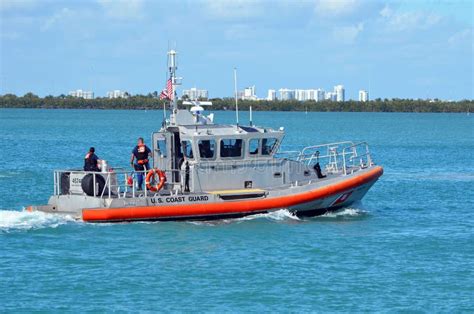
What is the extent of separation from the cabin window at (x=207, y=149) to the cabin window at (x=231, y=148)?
0.25m

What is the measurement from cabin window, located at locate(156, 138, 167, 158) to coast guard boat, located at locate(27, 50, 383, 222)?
0.03 metres

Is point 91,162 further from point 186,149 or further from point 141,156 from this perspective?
point 186,149

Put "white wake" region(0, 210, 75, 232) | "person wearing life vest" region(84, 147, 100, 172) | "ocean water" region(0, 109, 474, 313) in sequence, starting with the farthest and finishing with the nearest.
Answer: "person wearing life vest" region(84, 147, 100, 172), "white wake" region(0, 210, 75, 232), "ocean water" region(0, 109, 474, 313)

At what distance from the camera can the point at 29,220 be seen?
85.5 feet

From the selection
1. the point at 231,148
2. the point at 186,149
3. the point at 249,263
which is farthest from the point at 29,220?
the point at 249,263

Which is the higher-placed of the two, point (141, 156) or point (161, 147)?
point (161, 147)

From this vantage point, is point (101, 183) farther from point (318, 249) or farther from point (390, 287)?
point (390, 287)

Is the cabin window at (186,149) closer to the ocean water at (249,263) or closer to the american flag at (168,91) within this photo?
the american flag at (168,91)

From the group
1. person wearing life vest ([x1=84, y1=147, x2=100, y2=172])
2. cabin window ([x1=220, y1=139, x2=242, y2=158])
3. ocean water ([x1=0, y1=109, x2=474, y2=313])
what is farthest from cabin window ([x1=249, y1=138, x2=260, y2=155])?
person wearing life vest ([x1=84, y1=147, x2=100, y2=172])

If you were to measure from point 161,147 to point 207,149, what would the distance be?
4.77ft

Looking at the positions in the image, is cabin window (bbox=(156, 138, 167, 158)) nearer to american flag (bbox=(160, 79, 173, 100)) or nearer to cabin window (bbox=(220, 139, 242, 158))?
american flag (bbox=(160, 79, 173, 100))

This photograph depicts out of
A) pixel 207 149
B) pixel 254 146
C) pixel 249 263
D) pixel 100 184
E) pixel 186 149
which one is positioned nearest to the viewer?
pixel 249 263

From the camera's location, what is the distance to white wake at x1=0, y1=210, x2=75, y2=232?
25.7 m

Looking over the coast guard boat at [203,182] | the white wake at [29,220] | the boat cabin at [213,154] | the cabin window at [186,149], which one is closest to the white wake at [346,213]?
the coast guard boat at [203,182]
